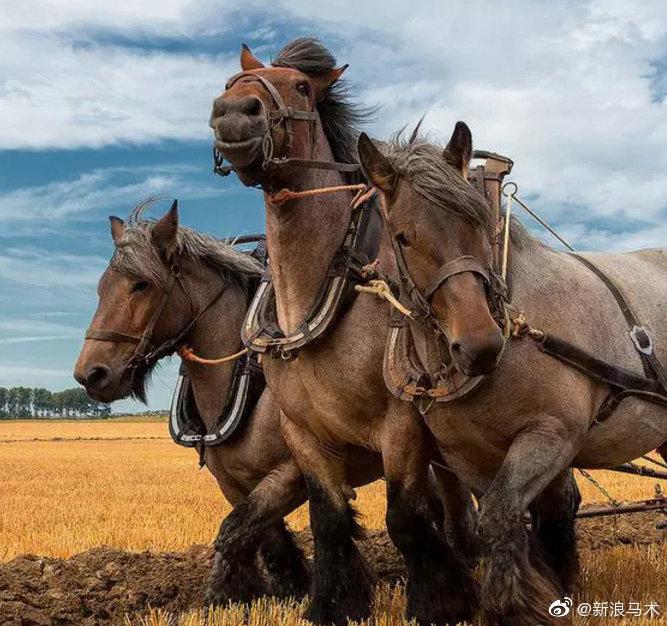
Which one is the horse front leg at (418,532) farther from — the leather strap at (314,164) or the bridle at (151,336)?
the bridle at (151,336)

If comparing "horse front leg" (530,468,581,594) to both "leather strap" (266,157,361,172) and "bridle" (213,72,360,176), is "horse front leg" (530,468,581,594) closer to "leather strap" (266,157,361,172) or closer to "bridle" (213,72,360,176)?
"leather strap" (266,157,361,172)

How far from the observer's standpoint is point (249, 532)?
187 inches

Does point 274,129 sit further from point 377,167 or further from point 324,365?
point 324,365

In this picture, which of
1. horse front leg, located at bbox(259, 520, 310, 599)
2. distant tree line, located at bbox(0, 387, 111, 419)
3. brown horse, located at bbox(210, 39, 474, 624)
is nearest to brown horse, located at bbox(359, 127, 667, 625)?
brown horse, located at bbox(210, 39, 474, 624)

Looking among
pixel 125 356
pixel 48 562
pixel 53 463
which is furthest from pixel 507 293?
pixel 53 463

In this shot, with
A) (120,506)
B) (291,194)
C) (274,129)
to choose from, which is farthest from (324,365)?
(120,506)

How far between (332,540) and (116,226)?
2831 millimetres

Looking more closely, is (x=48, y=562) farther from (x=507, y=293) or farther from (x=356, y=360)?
(x=507, y=293)

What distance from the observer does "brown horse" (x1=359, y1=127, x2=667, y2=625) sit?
326 cm

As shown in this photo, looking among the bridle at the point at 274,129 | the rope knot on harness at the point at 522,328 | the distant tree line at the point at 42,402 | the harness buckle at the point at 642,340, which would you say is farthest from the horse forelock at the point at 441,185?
the distant tree line at the point at 42,402

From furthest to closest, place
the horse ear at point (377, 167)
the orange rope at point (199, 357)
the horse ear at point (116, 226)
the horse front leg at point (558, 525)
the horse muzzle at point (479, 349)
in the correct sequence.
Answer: the horse ear at point (116, 226)
the orange rope at point (199, 357)
the horse front leg at point (558, 525)
the horse ear at point (377, 167)
the horse muzzle at point (479, 349)

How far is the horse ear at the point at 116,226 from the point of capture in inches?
232

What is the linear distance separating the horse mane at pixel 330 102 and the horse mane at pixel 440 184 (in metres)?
1.11

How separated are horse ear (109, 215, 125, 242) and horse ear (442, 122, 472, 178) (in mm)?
3046
